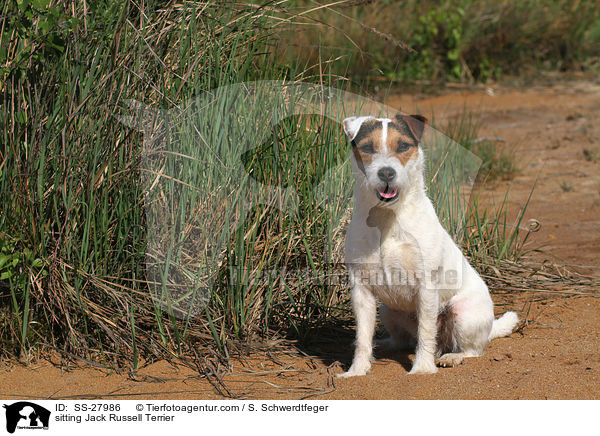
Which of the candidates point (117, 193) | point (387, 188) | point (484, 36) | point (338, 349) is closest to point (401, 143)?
point (387, 188)

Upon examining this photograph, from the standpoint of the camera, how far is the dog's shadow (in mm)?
4759

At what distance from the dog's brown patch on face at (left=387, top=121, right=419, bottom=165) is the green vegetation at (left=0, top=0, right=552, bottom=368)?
2.62 ft

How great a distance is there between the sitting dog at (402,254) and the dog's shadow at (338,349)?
0.96 ft

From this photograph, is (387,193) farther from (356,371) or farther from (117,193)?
(117,193)

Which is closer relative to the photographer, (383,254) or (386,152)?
(386,152)

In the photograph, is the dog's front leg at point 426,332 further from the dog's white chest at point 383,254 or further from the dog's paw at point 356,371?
the dog's paw at point 356,371

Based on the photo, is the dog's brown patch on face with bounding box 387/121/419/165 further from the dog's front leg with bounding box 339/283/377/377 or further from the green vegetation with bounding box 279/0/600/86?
the green vegetation with bounding box 279/0/600/86

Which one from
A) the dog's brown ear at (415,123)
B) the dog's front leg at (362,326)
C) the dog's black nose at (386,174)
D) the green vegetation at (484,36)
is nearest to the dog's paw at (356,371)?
the dog's front leg at (362,326)

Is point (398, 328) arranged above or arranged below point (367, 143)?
below

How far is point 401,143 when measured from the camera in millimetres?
4207

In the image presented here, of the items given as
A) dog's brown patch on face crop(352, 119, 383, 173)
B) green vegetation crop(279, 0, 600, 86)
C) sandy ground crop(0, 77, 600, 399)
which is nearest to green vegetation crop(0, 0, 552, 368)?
sandy ground crop(0, 77, 600, 399)

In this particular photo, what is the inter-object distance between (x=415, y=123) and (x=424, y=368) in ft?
4.54

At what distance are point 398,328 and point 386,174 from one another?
1308mm
